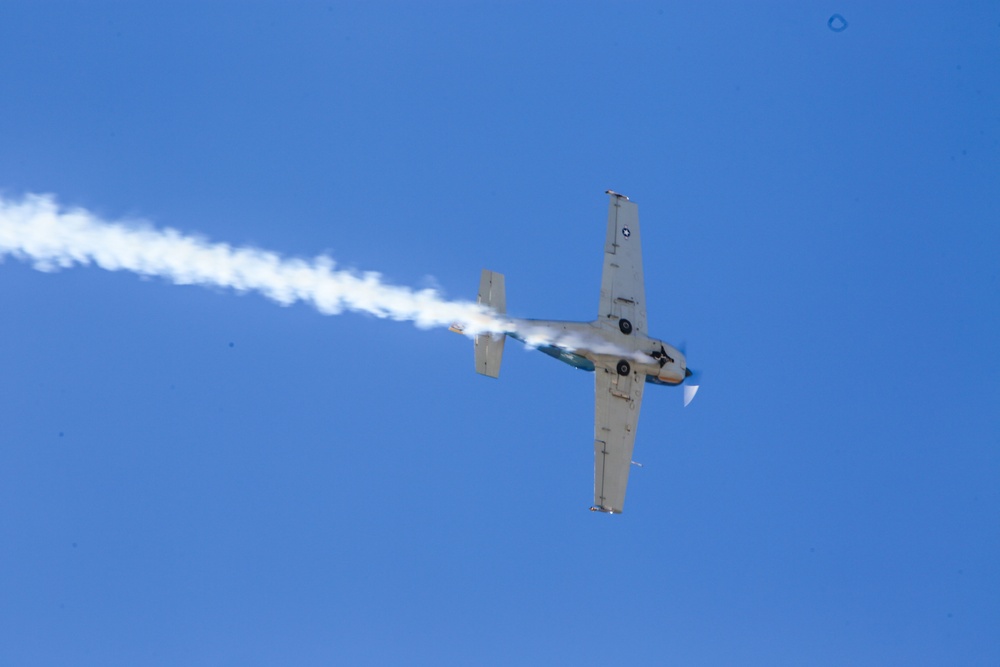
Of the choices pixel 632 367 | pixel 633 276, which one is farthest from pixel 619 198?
pixel 632 367

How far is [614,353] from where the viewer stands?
34656 mm

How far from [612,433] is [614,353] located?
2.44 m

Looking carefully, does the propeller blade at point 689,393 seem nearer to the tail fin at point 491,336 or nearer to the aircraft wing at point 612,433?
the aircraft wing at point 612,433

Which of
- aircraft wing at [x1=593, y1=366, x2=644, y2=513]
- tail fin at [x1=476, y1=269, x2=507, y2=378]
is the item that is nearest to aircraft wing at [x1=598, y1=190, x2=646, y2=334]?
aircraft wing at [x1=593, y1=366, x2=644, y2=513]

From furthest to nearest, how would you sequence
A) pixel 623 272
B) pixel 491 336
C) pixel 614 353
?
pixel 623 272 → pixel 614 353 → pixel 491 336

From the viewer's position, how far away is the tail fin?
3244 cm

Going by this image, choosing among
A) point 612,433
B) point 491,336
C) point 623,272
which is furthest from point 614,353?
point 491,336

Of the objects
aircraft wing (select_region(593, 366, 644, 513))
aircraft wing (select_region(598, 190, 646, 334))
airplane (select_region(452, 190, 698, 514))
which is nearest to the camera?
airplane (select_region(452, 190, 698, 514))

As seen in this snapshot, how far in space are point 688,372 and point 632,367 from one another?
210 cm

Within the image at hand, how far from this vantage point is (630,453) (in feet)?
115

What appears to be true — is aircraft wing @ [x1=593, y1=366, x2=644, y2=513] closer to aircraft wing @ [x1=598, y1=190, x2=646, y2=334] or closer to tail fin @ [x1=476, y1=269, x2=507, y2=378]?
aircraft wing @ [x1=598, y1=190, x2=646, y2=334]

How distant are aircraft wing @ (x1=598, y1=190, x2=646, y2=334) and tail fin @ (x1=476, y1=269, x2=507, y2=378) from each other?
379 centimetres

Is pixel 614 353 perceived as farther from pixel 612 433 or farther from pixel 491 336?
pixel 491 336

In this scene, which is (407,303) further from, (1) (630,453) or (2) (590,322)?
(1) (630,453)
